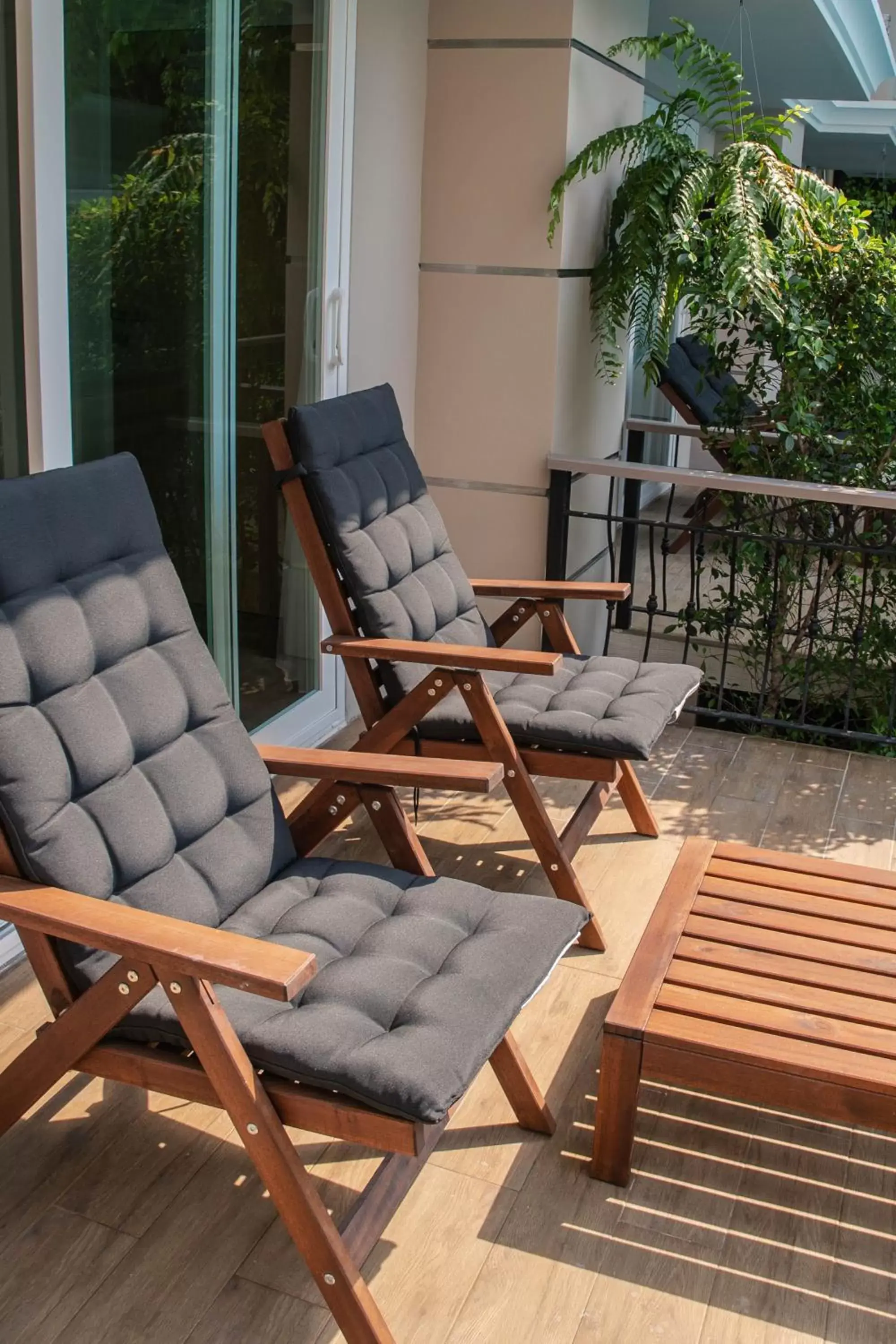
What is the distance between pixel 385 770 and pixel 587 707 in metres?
0.93

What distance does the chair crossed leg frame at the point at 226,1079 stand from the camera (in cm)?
194

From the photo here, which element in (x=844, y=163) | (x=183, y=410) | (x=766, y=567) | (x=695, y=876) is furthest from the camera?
(x=844, y=163)

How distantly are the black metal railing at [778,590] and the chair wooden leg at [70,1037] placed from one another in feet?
9.00

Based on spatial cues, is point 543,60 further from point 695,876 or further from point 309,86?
point 695,876

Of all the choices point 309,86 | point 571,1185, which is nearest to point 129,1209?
point 571,1185

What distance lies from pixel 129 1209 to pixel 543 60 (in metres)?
3.65

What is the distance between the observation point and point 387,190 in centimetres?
436

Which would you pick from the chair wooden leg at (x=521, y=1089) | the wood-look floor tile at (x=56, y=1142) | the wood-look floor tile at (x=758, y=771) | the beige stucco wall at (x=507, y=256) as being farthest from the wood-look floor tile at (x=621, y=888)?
the beige stucco wall at (x=507, y=256)

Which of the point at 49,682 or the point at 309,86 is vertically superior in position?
the point at 309,86

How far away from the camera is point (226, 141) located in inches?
136

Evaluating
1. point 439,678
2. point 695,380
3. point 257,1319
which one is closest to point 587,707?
point 439,678

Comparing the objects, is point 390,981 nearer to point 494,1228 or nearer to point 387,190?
point 494,1228

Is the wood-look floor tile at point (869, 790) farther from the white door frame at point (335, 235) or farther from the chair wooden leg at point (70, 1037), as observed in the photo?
the chair wooden leg at point (70, 1037)

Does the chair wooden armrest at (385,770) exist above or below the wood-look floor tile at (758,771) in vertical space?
above
